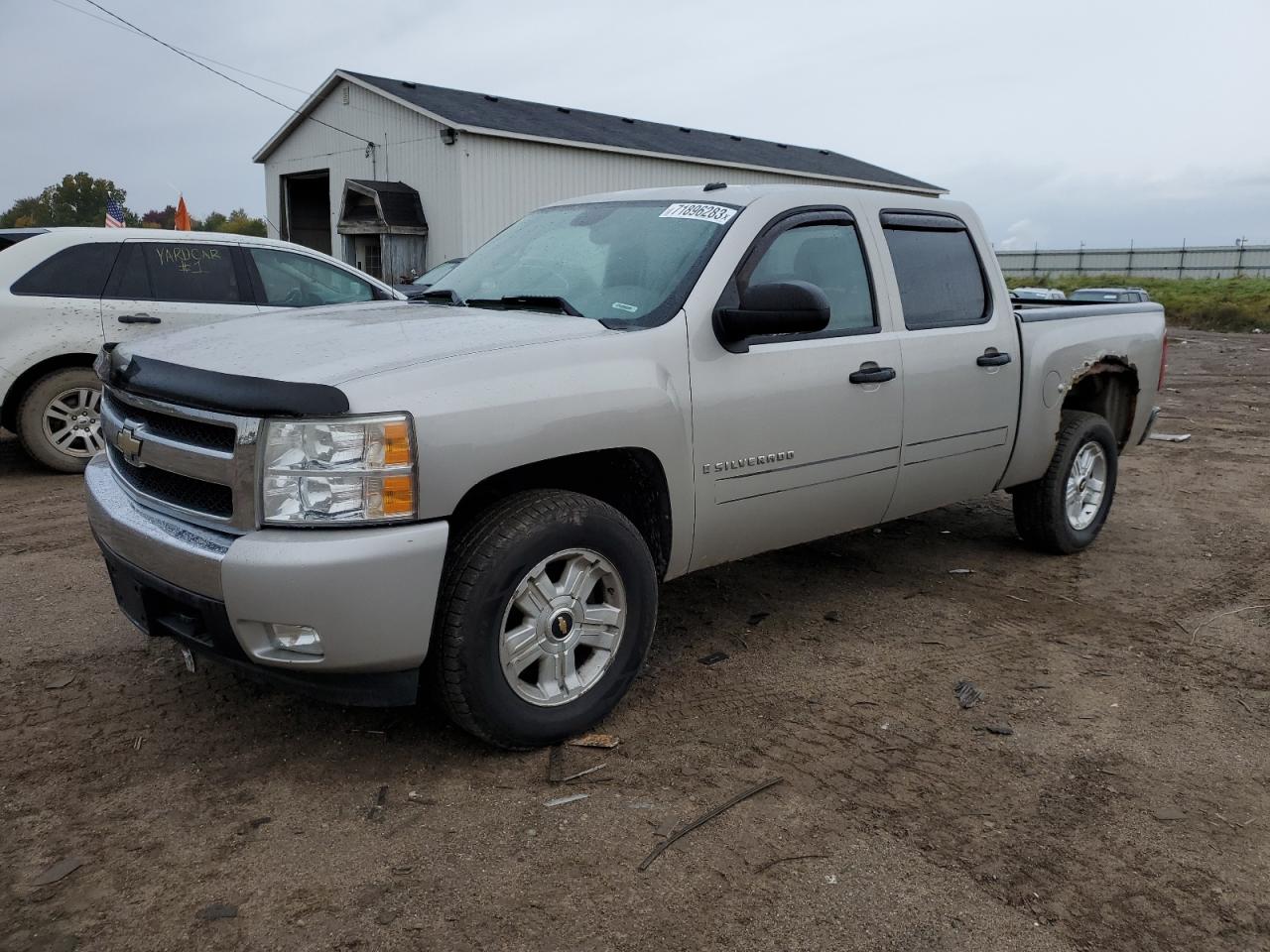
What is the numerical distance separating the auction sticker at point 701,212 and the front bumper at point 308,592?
182 cm

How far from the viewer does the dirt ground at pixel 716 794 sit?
2.57 meters

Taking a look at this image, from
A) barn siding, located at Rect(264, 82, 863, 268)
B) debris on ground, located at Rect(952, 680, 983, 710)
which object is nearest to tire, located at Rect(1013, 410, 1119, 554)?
debris on ground, located at Rect(952, 680, 983, 710)

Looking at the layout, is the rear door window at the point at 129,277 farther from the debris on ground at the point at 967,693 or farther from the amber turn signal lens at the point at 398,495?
the debris on ground at the point at 967,693

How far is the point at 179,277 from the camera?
309 inches

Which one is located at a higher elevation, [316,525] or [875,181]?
[875,181]

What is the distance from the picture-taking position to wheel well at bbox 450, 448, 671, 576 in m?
3.30

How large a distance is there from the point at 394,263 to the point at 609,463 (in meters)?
20.2

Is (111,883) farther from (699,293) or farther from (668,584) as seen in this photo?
(668,584)

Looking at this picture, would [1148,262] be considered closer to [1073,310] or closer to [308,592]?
[1073,310]

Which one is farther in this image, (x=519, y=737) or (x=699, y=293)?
(x=699, y=293)

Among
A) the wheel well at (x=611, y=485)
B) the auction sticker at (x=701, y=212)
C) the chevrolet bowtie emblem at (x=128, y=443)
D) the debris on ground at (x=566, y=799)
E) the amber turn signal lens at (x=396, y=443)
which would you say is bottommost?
the debris on ground at (x=566, y=799)

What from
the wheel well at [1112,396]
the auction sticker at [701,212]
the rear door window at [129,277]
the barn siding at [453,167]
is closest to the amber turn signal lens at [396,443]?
the auction sticker at [701,212]

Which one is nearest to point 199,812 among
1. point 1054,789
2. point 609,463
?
point 609,463

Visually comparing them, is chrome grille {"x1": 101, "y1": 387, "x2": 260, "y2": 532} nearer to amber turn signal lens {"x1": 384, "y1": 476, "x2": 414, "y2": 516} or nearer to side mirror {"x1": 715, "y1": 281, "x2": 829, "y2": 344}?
amber turn signal lens {"x1": 384, "y1": 476, "x2": 414, "y2": 516}
